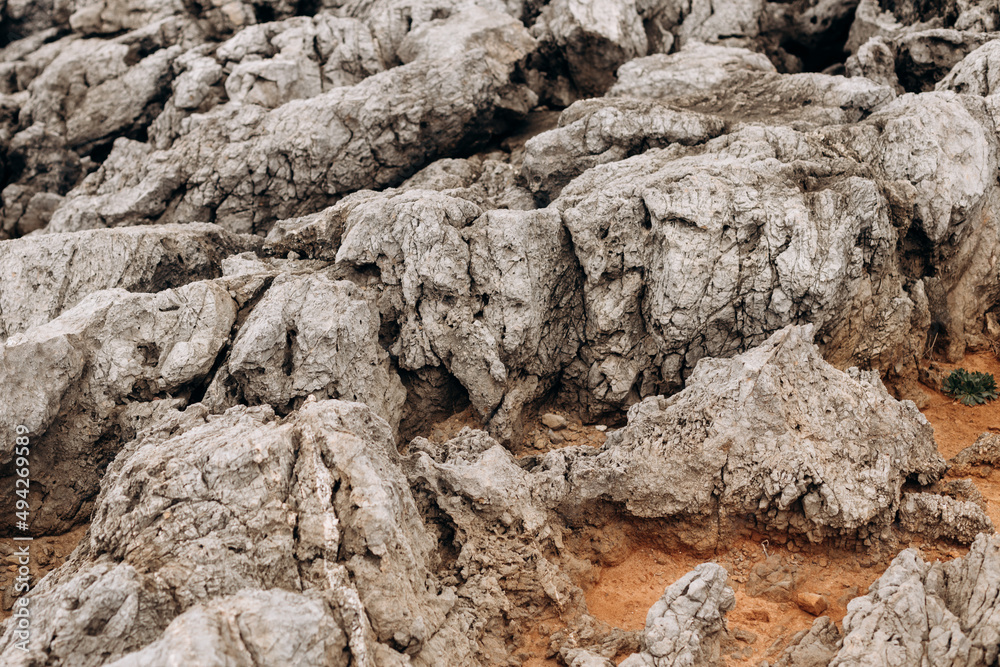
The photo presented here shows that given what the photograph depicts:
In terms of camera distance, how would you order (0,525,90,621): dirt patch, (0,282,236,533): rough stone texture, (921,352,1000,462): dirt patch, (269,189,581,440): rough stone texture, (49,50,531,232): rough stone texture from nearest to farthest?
(0,525,90,621): dirt patch → (0,282,236,533): rough stone texture → (921,352,1000,462): dirt patch → (269,189,581,440): rough stone texture → (49,50,531,232): rough stone texture

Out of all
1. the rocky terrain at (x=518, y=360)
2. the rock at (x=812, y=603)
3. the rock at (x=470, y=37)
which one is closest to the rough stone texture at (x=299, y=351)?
the rocky terrain at (x=518, y=360)

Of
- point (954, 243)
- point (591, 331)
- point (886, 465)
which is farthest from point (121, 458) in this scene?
point (954, 243)

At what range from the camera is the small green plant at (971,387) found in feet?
63.6

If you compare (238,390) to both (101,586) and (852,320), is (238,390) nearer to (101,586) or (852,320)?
(101,586)

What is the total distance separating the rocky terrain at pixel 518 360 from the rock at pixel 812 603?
0.06 metres

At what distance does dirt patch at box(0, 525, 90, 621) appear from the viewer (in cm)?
1496

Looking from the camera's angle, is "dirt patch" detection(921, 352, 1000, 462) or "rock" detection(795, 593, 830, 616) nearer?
"rock" detection(795, 593, 830, 616)

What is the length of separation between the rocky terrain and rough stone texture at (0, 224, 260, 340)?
113 mm

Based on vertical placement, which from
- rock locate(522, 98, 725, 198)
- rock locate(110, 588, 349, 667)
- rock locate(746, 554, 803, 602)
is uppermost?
rock locate(522, 98, 725, 198)

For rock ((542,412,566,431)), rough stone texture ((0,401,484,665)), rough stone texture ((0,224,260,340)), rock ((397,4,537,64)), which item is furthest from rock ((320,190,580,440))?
rock ((397,4,537,64))

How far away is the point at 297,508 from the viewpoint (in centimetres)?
1175

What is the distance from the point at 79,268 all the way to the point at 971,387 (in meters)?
27.0

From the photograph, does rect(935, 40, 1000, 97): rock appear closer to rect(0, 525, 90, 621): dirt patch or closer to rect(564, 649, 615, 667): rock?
rect(564, 649, 615, 667): rock

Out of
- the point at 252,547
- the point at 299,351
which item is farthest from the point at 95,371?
the point at 252,547
